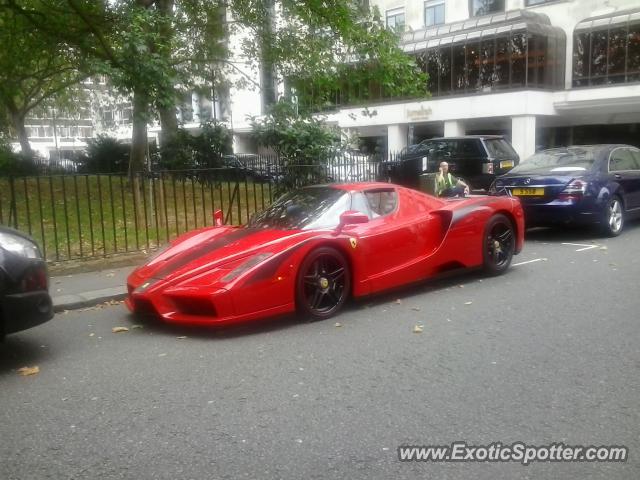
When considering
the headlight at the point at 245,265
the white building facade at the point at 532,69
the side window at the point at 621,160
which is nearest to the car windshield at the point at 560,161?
the side window at the point at 621,160

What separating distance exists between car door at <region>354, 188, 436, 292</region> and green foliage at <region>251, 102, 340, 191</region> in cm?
442

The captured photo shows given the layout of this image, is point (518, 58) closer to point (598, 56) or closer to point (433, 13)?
point (598, 56)

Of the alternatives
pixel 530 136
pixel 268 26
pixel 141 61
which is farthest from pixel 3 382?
pixel 530 136

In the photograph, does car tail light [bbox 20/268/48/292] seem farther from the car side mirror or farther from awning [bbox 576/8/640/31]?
awning [bbox 576/8/640/31]

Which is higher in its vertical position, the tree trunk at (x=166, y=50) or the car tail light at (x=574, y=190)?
the tree trunk at (x=166, y=50)

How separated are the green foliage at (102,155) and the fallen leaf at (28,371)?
25.8 m

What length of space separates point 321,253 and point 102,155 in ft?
91.0

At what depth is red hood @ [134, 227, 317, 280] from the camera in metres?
5.44

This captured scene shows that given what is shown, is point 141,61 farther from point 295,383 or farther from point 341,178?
point 295,383

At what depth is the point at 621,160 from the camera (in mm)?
10930

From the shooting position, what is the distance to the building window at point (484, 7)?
31.1 m

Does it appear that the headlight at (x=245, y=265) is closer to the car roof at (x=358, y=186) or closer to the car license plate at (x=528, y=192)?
the car roof at (x=358, y=186)

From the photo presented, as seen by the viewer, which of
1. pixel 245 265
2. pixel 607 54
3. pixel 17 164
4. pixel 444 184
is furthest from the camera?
pixel 607 54

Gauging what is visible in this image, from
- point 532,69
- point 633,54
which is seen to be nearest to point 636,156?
point 633,54
